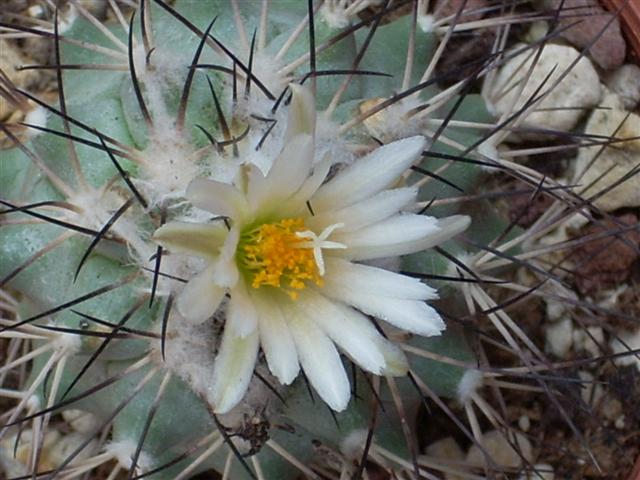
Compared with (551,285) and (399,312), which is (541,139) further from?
(399,312)

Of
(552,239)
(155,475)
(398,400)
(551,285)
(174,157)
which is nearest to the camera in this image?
(174,157)

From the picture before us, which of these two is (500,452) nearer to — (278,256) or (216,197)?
(278,256)

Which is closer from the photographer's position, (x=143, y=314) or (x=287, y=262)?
(x=287, y=262)

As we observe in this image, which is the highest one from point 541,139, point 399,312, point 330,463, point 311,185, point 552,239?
point 311,185

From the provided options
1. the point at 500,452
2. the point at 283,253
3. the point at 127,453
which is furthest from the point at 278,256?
the point at 500,452

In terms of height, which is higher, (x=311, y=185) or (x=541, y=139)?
(x=311, y=185)

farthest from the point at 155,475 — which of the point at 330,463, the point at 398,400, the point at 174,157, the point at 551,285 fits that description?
the point at 551,285

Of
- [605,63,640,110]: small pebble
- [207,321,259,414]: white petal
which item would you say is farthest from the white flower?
[605,63,640,110]: small pebble
